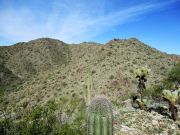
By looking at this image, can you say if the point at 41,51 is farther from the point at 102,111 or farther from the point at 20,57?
the point at 102,111

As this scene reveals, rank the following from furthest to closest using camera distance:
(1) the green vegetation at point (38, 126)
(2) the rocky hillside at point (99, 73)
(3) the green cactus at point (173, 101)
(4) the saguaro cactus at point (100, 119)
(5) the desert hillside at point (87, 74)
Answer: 1. (2) the rocky hillside at point (99, 73)
2. (5) the desert hillside at point (87, 74)
3. (3) the green cactus at point (173, 101)
4. (1) the green vegetation at point (38, 126)
5. (4) the saguaro cactus at point (100, 119)

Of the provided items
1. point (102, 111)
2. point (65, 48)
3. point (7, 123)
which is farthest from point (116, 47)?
point (102, 111)

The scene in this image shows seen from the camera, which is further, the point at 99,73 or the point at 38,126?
the point at 99,73

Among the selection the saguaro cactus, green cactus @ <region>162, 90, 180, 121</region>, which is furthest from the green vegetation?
green cactus @ <region>162, 90, 180, 121</region>

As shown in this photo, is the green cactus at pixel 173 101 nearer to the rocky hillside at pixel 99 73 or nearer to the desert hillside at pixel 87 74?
the desert hillside at pixel 87 74

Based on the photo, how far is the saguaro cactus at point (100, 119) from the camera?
7.21 m

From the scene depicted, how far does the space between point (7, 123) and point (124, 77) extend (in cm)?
2375

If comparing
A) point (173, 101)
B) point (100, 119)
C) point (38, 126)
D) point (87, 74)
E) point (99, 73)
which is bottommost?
point (38, 126)

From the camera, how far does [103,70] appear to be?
39.1 m

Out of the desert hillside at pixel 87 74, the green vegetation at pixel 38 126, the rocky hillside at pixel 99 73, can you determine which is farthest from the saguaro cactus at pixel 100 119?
the rocky hillside at pixel 99 73

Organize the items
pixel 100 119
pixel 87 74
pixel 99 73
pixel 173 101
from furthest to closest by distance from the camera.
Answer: pixel 99 73
pixel 87 74
pixel 173 101
pixel 100 119

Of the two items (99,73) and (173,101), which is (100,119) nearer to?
(173,101)

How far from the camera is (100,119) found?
7.22 meters

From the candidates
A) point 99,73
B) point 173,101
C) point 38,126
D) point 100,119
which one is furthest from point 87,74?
point 100,119
